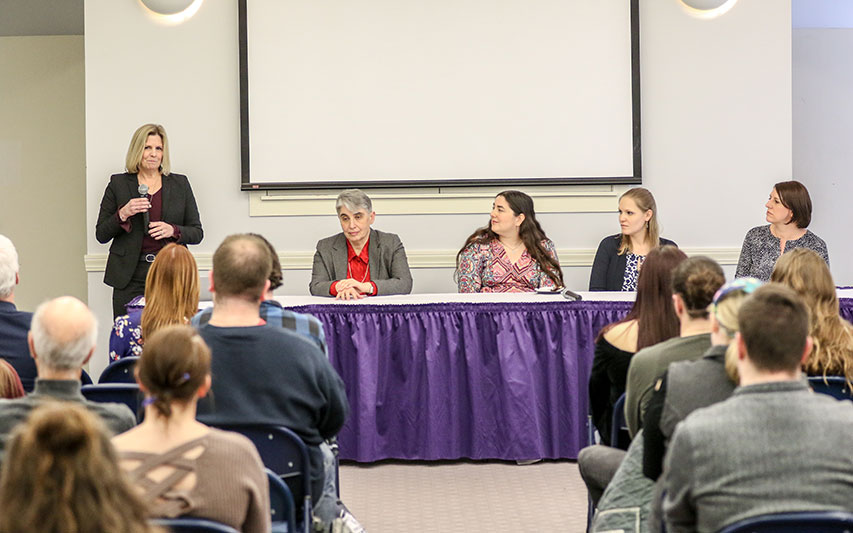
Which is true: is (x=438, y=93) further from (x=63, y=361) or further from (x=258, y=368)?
(x=63, y=361)

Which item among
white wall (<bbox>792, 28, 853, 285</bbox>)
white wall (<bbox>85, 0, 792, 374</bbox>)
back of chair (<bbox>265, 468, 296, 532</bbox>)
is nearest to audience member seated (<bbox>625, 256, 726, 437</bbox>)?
back of chair (<bbox>265, 468, 296, 532</bbox>)

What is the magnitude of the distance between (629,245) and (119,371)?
2845 mm

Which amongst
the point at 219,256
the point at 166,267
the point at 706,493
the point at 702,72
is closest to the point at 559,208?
the point at 702,72

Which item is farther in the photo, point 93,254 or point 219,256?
point 93,254

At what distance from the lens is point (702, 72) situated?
5.99 m

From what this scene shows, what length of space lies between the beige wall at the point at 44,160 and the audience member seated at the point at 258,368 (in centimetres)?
527

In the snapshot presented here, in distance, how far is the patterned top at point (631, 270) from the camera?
498 centimetres

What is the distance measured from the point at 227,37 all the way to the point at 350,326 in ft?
7.92

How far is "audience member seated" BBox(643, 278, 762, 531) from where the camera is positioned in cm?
208

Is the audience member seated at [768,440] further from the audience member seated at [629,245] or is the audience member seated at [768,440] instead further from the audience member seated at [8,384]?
the audience member seated at [629,245]

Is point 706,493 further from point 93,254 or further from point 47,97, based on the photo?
point 47,97

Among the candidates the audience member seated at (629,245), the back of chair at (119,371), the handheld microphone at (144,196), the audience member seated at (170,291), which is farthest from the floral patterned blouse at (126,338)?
the audience member seated at (629,245)

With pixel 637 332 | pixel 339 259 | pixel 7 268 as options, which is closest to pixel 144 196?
pixel 339 259

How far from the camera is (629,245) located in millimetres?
5074
